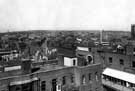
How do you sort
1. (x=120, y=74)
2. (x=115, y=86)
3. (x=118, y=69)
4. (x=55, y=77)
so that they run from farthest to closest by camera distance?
(x=118, y=69) < (x=120, y=74) < (x=115, y=86) < (x=55, y=77)

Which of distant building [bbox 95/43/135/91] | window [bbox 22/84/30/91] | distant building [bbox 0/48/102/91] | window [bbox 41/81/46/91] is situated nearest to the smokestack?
distant building [bbox 0/48/102/91]

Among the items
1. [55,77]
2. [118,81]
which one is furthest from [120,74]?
[55,77]

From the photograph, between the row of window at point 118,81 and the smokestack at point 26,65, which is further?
the row of window at point 118,81

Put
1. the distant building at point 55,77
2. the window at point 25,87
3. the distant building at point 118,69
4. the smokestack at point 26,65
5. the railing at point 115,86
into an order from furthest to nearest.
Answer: the distant building at point 118,69, the railing at point 115,86, the smokestack at point 26,65, the window at point 25,87, the distant building at point 55,77

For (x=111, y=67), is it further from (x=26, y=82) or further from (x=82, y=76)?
(x=26, y=82)

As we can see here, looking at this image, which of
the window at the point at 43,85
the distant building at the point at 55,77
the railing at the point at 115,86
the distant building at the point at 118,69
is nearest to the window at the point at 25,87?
the distant building at the point at 55,77

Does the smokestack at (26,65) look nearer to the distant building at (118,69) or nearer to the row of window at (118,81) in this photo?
the distant building at (118,69)

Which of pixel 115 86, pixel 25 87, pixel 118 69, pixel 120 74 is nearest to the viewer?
pixel 25 87

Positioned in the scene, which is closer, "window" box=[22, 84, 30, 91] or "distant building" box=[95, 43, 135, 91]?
"window" box=[22, 84, 30, 91]

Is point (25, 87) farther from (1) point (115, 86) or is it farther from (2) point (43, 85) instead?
(1) point (115, 86)

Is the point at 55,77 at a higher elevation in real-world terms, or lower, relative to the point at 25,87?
higher

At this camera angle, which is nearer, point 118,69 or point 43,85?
point 43,85

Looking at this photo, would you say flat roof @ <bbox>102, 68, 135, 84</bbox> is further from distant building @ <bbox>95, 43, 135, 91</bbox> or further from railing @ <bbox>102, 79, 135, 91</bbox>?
railing @ <bbox>102, 79, 135, 91</bbox>
